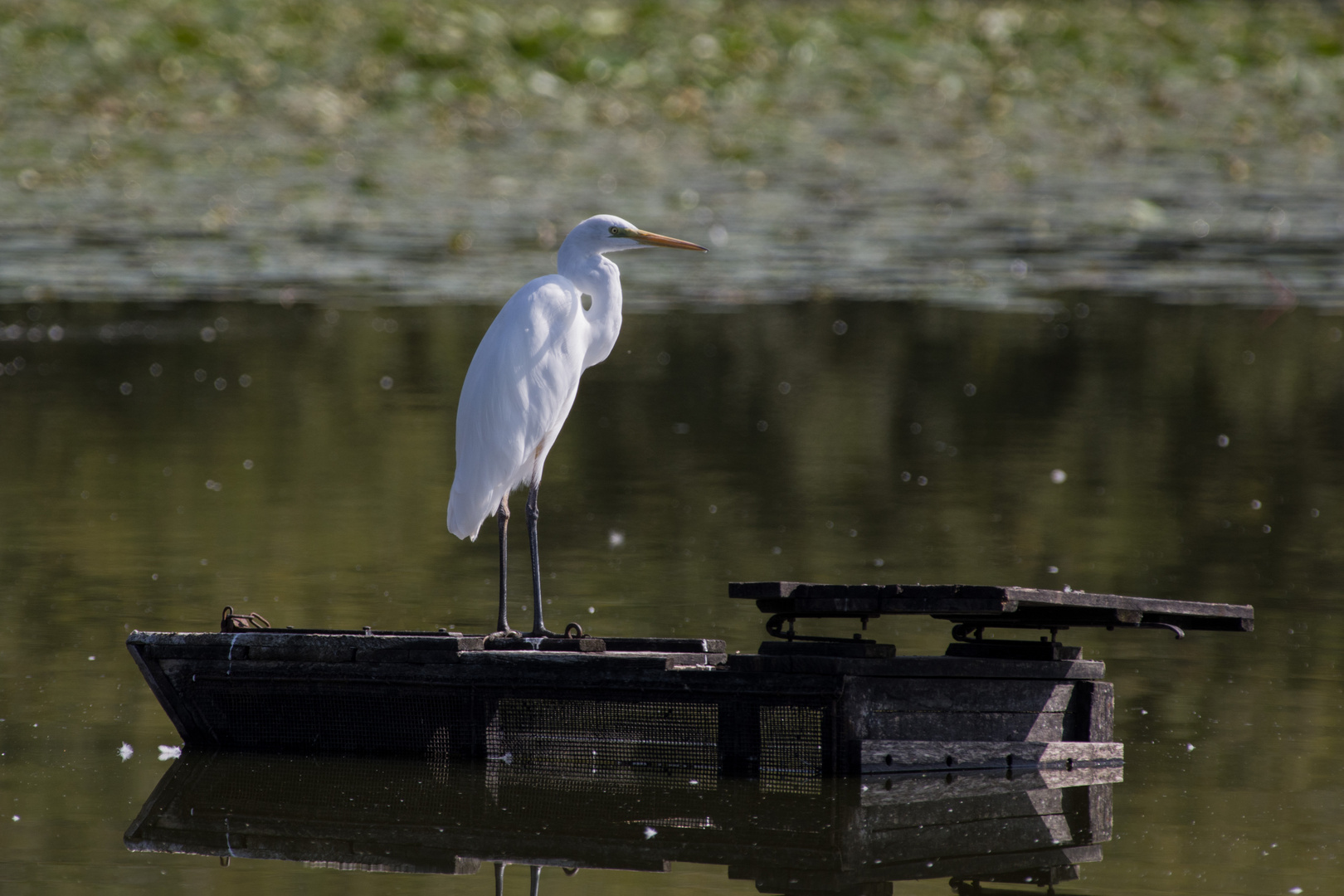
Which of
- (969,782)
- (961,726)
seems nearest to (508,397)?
(961,726)

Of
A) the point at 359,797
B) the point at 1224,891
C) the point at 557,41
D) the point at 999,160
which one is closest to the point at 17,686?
the point at 359,797

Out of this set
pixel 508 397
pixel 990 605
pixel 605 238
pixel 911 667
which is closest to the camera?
pixel 990 605

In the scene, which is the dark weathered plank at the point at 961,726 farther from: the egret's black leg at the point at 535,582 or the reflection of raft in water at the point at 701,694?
the egret's black leg at the point at 535,582

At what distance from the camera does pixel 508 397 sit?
21.6 ft

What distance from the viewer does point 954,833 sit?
16.8 ft

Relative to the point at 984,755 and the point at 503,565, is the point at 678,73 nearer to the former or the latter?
the point at 503,565

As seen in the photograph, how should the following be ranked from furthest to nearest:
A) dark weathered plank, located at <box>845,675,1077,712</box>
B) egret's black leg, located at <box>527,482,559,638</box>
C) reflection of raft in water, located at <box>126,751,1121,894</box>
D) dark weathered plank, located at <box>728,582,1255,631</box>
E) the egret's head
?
the egret's head → egret's black leg, located at <box>527,482,559,638</box> → dark weathered plank, located at <box>845,675,1077,712</box> → dark weathered plank, located at <box>728,582,1255,631</box> → reflection of raft in water, located at <box>126,751,1121,894</box>

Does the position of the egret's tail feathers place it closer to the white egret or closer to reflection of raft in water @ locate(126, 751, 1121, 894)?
the white egret

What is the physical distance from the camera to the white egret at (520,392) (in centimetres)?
657

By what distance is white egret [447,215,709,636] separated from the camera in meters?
6.57

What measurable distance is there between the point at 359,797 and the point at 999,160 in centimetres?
1763

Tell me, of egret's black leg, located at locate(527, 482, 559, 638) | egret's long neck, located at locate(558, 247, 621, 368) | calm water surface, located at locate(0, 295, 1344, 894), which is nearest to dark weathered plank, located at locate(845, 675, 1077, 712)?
calm water surface, located at locate(0, 295, 1344, 894)

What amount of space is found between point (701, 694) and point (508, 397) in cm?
149

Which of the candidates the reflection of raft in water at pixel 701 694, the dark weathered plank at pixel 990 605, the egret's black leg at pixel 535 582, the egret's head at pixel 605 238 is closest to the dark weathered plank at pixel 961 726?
the reflection of raft in water at pixel 701 694
